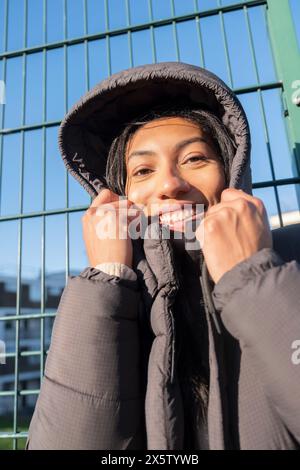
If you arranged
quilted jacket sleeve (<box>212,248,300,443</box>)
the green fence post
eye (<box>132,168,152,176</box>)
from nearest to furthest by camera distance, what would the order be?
1. quilted jacket sleeve (<box>212,248,300,443</box>)
2. eye (<box>132,168,152,176</box>)
3. the green fence post

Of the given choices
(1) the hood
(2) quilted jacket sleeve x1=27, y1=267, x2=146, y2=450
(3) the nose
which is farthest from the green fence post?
(2) quilted jacket sleeve x1=27, y1=267, x2=146, y2=450

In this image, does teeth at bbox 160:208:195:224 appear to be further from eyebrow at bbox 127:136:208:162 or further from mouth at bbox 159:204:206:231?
eyebrow at bbox 127:136:208:162

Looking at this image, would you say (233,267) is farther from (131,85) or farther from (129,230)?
(131,85)

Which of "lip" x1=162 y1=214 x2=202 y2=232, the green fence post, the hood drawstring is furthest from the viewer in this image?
the green fence post

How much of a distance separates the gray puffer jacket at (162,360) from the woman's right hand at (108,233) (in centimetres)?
5

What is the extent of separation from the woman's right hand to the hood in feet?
0.84

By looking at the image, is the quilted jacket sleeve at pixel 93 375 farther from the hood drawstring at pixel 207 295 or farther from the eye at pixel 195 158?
the eye at pixel 195 158

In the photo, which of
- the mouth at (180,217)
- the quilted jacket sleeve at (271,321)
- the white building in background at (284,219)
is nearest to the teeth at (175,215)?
the mouth at (180,217)

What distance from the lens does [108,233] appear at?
0.68m

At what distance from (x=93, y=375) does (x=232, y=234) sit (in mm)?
306

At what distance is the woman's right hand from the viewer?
2.14 feet
